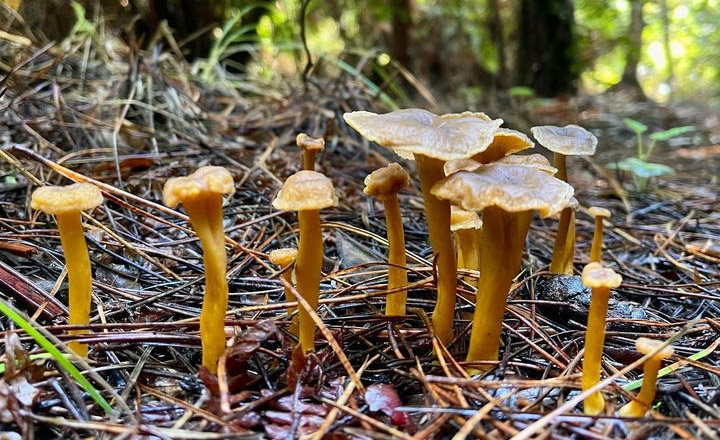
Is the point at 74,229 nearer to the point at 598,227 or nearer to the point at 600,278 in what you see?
the point at 600,278

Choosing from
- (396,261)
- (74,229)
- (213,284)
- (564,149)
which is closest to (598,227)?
(564,149)

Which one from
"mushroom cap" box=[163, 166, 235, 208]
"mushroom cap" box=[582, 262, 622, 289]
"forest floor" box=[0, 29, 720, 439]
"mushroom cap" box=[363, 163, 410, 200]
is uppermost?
"mushroom cap" box=[163, 166, 235, 208]

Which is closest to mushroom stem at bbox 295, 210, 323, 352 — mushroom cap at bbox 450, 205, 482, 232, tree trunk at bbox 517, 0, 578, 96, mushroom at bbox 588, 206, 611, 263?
mushroom cap at bbox 450, 205, 482, 232

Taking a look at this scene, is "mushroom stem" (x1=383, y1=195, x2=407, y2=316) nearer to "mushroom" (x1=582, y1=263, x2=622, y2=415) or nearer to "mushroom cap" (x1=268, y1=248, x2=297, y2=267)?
"mushroom cap" (x1=268, y1=248, x2=297, y2=267)

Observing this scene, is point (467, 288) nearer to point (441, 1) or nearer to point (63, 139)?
point (63, 139)

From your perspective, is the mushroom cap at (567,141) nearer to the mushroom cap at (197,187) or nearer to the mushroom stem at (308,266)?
the mushroom stem at (308,266)

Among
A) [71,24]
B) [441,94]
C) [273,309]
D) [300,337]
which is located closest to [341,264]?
[273,309]
